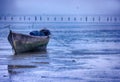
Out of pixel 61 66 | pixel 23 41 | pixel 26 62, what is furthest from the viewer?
pixel 23 41

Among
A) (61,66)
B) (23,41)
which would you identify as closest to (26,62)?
(61,66)

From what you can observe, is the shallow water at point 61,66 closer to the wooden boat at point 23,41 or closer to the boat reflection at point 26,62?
the boat reflection at point 26,62

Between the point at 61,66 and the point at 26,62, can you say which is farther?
the point at 26,62

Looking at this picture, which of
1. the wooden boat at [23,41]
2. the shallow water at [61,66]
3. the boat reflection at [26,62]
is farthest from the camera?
the wooden boat at [23,41]

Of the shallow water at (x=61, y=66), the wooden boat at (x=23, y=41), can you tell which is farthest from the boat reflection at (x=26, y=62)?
the wooden boat at (x=23, y=41)

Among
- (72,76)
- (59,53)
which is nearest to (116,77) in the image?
(72,76)

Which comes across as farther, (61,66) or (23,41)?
(23,41)

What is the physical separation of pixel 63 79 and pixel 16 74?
2.86 metres

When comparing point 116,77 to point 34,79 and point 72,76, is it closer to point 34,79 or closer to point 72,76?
point 72,76

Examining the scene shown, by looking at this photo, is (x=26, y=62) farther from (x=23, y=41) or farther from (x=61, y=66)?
(x=23, y=41)

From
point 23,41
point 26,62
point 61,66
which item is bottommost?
point 23,41

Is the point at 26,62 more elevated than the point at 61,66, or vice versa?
the point at 61,66

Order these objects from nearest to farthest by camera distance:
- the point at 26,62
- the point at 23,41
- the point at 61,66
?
1. the point at 61,66
2. the point at 26,62
3. the point at 23,41

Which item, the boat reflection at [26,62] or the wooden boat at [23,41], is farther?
the wooden boat at [23,41]
